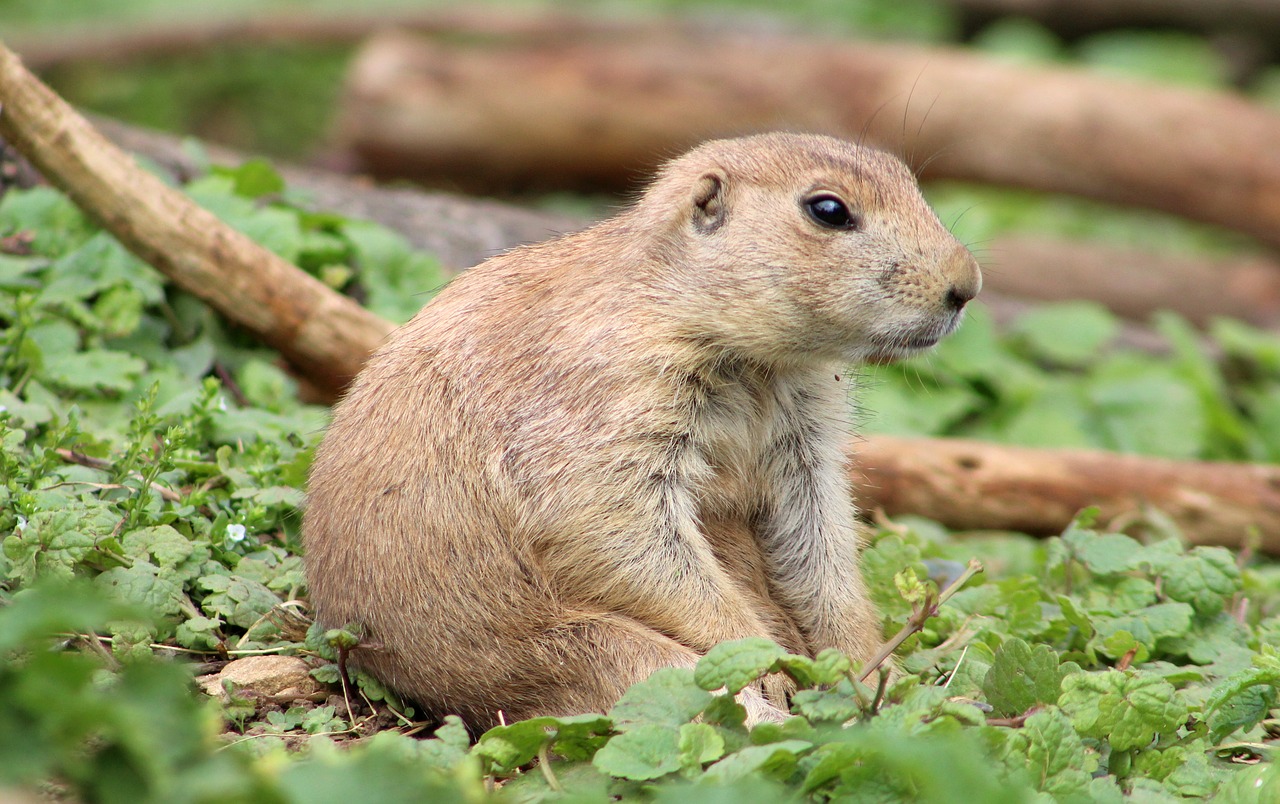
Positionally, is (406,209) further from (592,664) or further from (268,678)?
(592,664)

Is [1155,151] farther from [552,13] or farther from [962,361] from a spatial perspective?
[552,13]

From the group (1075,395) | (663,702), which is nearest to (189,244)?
(663,702)

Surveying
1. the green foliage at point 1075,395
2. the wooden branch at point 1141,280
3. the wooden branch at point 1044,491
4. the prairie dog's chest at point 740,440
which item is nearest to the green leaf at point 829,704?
the prairie dog's chest at point 740,440

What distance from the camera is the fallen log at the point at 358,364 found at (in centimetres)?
531

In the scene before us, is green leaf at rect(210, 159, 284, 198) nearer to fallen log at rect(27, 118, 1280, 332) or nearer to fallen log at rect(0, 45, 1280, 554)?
fallen log at rect(0, 45, 1280, 554)

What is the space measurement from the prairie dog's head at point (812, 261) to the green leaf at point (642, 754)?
136 centimetres

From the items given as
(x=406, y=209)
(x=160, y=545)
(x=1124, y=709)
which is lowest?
(x=1124, y=709)

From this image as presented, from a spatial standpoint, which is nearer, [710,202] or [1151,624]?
[710,202]

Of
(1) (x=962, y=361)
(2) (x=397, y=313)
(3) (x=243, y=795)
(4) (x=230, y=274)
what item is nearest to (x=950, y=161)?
(1) (x=962, y=361)

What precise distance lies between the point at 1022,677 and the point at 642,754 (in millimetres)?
1178

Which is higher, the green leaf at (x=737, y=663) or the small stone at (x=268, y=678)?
the green leaf at (x=737, y=663)

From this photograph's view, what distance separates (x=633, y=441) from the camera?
385 cm

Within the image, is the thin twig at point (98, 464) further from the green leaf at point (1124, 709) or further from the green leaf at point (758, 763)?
the green leaf at point (1124, 709)

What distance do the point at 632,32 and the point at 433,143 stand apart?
259 centimetres
